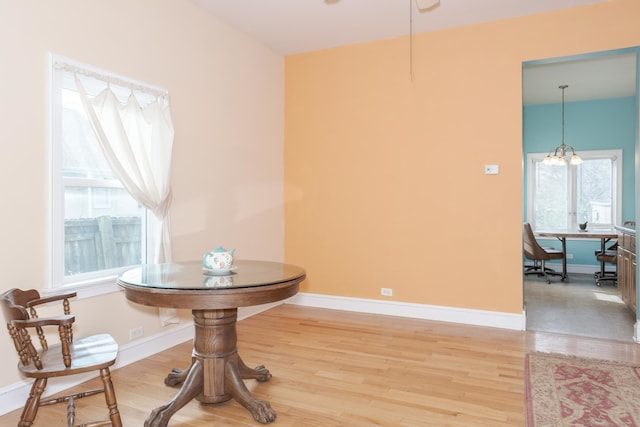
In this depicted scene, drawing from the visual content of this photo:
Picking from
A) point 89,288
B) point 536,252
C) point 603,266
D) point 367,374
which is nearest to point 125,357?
point 89,288

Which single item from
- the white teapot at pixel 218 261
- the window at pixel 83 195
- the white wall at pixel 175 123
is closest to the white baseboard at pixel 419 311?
the white wall at pixel 175 123

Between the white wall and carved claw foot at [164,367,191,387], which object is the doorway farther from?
carved claw foot at [164,367,191,387]

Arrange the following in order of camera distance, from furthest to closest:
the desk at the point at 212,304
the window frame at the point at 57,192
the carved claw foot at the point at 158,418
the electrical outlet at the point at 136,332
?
the electrical outlet at the point at 136,332
the window frame at the point at 57,192
the carved claw foot at the point at 158,418
the desk at the point at 212,304

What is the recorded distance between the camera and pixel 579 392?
8.66 ft

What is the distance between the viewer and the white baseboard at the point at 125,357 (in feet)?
7.91

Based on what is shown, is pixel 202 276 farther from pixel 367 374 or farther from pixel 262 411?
pixel 367 374

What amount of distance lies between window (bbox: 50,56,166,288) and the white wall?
77 millimetres

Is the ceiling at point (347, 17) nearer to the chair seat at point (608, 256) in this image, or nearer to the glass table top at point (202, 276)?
the glass table top at point (202, 276)

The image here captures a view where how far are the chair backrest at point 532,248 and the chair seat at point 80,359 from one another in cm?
622

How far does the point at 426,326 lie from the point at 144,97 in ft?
10.6

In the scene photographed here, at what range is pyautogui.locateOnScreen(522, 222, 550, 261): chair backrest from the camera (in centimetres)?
669

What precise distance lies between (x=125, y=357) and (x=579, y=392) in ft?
10.0

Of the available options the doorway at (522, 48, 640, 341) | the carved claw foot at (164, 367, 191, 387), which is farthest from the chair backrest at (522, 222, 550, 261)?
the carved claw foot at (164, 367, 191, 387)

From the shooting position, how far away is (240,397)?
2369mm
